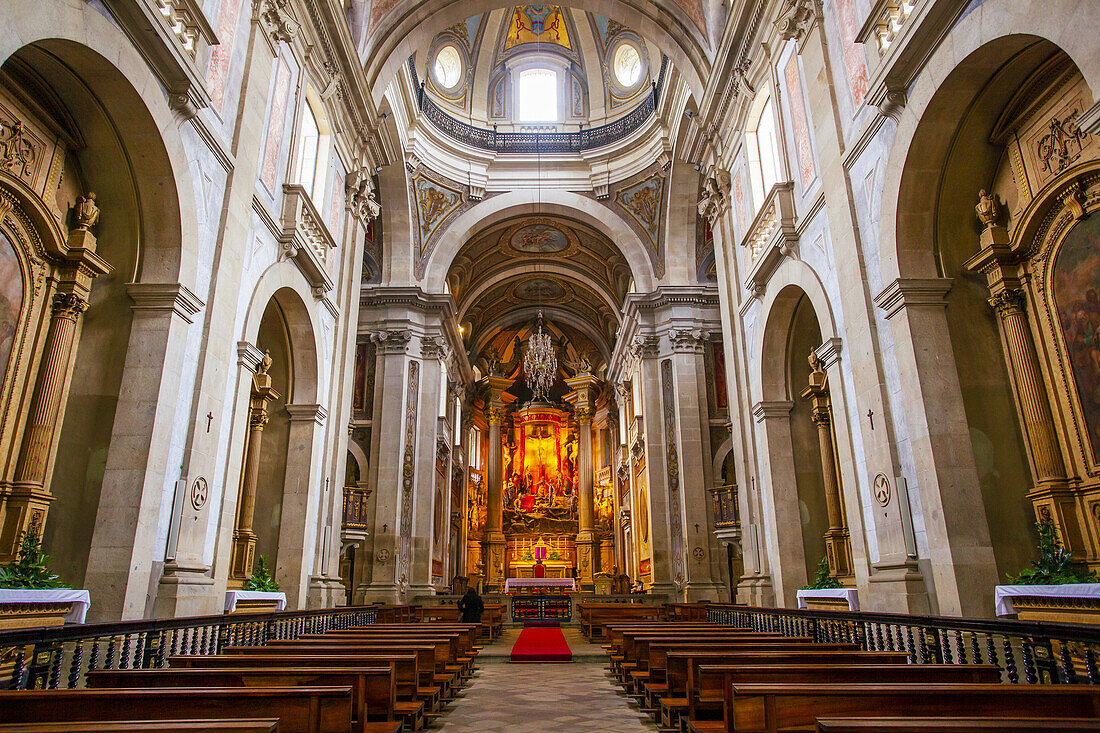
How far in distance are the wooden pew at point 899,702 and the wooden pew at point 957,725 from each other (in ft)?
1.72

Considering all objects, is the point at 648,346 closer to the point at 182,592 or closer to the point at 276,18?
the point at 276,18

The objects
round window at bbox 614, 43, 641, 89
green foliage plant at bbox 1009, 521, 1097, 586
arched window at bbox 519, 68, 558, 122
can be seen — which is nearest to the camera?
green foliage plant at bbox 1009, 521, 1097, 586

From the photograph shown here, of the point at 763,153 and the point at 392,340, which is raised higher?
the point at 763,153

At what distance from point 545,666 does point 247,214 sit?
24.2 ft

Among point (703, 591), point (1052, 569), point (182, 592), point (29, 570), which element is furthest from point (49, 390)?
point (703, 591)

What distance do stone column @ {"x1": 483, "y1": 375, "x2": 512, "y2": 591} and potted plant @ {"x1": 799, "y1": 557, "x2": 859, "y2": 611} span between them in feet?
72.1

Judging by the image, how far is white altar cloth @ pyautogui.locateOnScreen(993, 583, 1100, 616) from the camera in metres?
4.91

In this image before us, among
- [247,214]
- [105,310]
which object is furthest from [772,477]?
[105,310]

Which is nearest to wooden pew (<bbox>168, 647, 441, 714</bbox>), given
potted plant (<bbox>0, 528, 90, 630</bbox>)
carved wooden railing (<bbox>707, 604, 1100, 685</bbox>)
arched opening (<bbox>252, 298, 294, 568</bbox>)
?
potted plant (<bbox>0, 528, 90, 630</bbox>)

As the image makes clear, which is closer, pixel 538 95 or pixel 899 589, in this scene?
pixel 899 589

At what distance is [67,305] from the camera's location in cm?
655

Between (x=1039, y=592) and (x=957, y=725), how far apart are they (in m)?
4.16

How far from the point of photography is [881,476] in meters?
7.22

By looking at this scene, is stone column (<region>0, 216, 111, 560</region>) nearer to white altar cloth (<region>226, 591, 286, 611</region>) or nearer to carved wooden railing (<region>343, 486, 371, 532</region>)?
white altar cloth (<region>226, 591, 286, 611</region>)
